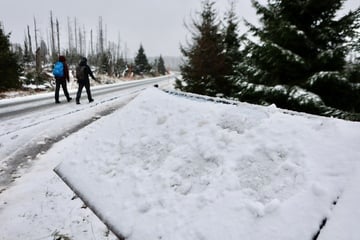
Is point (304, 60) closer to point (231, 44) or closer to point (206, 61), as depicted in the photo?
point (206, 61)

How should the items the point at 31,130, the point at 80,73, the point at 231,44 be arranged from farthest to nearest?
the point at 231,44
the point at 80,73
the point at 31,130

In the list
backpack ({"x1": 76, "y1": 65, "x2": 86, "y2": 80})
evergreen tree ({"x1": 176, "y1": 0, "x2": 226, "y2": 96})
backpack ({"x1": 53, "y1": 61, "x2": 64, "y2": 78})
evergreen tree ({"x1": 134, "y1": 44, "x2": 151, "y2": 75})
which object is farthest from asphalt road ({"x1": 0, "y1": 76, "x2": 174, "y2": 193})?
evergreen tree ({"x1": 134, "y1": 44, "x2": 151, "y2": 75})

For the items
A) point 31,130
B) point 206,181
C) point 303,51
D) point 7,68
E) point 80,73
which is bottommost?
point 31,130

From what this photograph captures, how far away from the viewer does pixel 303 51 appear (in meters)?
7.04

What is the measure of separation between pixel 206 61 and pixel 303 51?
431cm

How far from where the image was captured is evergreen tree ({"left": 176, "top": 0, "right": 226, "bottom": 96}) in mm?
10695

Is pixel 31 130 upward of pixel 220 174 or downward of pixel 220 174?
downward

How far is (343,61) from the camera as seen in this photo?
6660mm

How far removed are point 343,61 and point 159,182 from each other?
20.3 feet

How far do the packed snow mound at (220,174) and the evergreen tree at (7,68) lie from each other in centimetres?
1502

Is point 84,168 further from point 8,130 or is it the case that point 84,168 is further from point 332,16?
point 332,16

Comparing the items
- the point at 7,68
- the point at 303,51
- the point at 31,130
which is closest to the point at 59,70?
the point at 31,130

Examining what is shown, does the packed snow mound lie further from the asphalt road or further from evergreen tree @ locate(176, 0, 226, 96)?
evergreen tree @ locate(176, 0, 226, 96)

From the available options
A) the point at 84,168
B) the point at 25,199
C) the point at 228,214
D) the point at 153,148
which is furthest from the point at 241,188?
the point at 25,199
